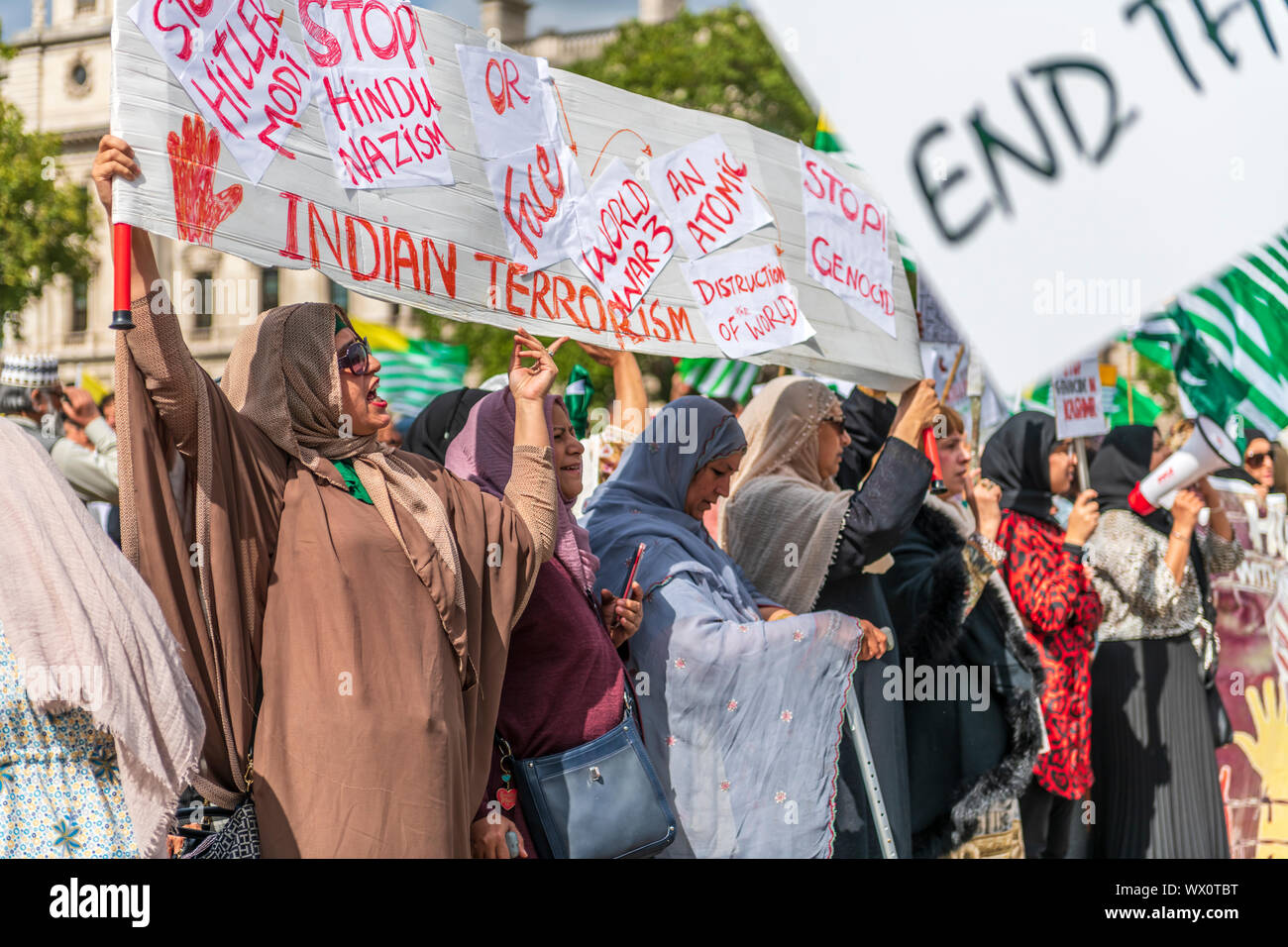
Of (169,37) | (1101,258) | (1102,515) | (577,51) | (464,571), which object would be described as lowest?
(464,571)

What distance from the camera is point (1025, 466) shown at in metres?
5.63

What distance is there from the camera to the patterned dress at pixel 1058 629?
17.4 ft

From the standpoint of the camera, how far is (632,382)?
4.77 meters

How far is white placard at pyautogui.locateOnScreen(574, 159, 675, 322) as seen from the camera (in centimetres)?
375

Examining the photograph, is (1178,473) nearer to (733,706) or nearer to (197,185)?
(733,706)

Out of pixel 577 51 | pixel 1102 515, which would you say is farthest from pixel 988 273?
pixel 577 51

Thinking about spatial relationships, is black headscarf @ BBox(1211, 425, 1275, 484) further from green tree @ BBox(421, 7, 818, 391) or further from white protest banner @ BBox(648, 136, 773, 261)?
green tree @ BBox(421, 7, 818, 391)

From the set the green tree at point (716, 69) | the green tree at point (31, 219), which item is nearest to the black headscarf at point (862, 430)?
the green tree at point (31, 219)

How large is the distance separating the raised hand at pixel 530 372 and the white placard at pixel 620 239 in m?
0.35

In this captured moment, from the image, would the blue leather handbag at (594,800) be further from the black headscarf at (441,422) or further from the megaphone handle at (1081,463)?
the megaphone handle at (1081,463)
